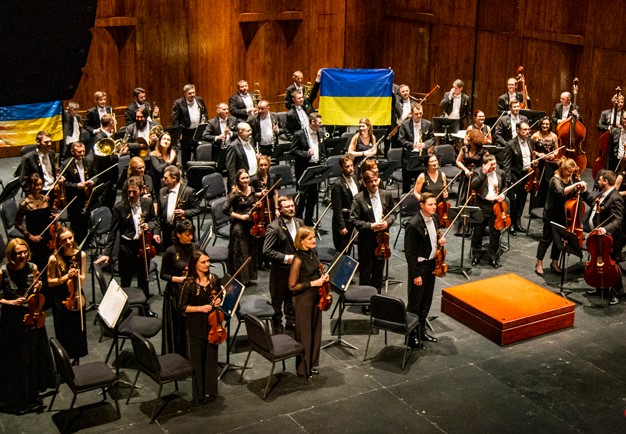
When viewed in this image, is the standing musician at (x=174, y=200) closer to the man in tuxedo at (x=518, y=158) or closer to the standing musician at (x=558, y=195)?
the standing musician at (x=558, y=195)

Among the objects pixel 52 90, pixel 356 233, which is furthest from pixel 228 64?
pixel 52 90

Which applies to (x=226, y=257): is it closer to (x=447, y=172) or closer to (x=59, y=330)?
(x=59, y=330)

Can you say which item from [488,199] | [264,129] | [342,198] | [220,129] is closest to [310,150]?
[264,129]

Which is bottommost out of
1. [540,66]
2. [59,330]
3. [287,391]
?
[287,391]

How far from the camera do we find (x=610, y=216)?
384 inches

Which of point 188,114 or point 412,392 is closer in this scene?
point 412,392

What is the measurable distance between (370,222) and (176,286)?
2685mm

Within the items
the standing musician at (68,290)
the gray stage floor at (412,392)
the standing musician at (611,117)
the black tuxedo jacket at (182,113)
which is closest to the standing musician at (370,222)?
the gray stage floor at (412,392)

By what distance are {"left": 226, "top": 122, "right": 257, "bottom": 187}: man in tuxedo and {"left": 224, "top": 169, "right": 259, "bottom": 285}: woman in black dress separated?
1074mm

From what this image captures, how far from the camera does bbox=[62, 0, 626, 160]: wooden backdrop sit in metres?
15.1

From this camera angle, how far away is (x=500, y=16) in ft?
53.0

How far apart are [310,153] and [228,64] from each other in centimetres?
562

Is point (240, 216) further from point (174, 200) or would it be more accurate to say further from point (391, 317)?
point (391, 317)

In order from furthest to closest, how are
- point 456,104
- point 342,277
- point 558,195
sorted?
point 456,104 < point 558,195 < point 342,277
